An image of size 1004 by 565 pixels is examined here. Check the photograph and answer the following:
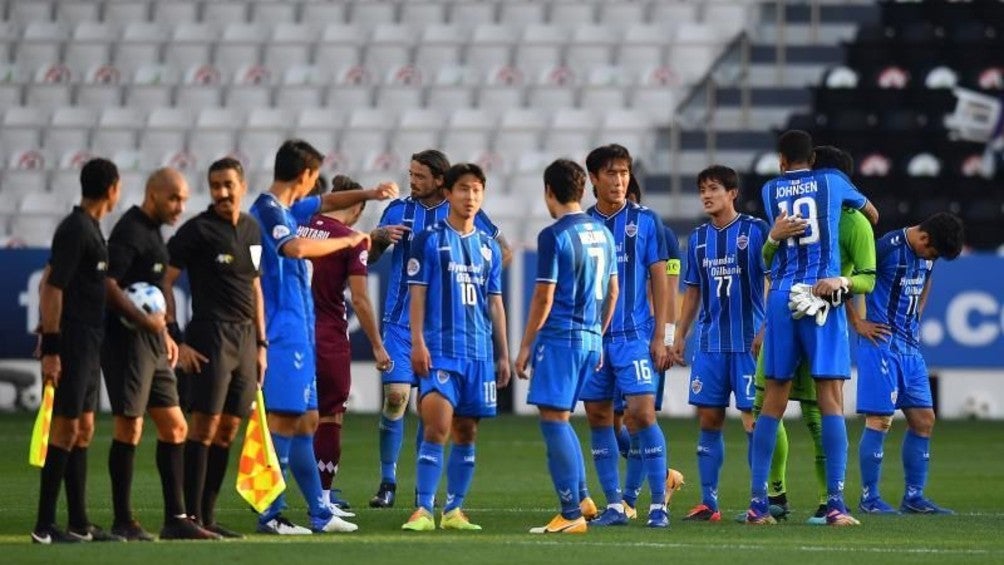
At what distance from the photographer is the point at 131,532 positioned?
10.3 metres

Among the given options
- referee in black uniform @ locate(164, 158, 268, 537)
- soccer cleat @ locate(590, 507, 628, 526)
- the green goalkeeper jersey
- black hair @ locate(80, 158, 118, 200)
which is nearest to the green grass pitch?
soccer cleat @ locate(590, 507, 628, 526)

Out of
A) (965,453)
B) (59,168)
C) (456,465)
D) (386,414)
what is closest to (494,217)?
(59,168)

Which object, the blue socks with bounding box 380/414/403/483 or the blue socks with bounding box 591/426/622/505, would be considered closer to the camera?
the blue socks with bounding box 591/426/622/505

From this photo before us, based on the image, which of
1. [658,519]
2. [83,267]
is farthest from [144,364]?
[658,519]

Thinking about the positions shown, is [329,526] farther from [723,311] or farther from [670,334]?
[723,311]

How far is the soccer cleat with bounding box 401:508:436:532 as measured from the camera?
1105cm

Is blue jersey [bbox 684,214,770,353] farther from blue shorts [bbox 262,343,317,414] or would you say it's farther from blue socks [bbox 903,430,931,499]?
blue shorts [bbox 262,343,317,414]

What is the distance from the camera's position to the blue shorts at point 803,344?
38.1ft

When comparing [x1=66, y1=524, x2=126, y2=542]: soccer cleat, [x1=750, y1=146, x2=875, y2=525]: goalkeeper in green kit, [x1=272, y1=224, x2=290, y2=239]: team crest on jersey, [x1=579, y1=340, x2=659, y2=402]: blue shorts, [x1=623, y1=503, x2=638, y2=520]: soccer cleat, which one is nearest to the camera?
[x1=66, y1=524, x2=126, y2=542]: soccer cleat

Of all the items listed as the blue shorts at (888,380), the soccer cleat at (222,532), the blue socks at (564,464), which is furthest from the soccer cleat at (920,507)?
the soccer cleat at (222,532)

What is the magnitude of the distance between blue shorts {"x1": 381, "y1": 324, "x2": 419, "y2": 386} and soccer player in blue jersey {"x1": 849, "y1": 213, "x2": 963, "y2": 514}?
2.76 metres

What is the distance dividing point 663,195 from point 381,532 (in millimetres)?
15407

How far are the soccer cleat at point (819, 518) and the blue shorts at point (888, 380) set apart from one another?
1.34 m

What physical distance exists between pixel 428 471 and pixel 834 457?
7.49 ft
